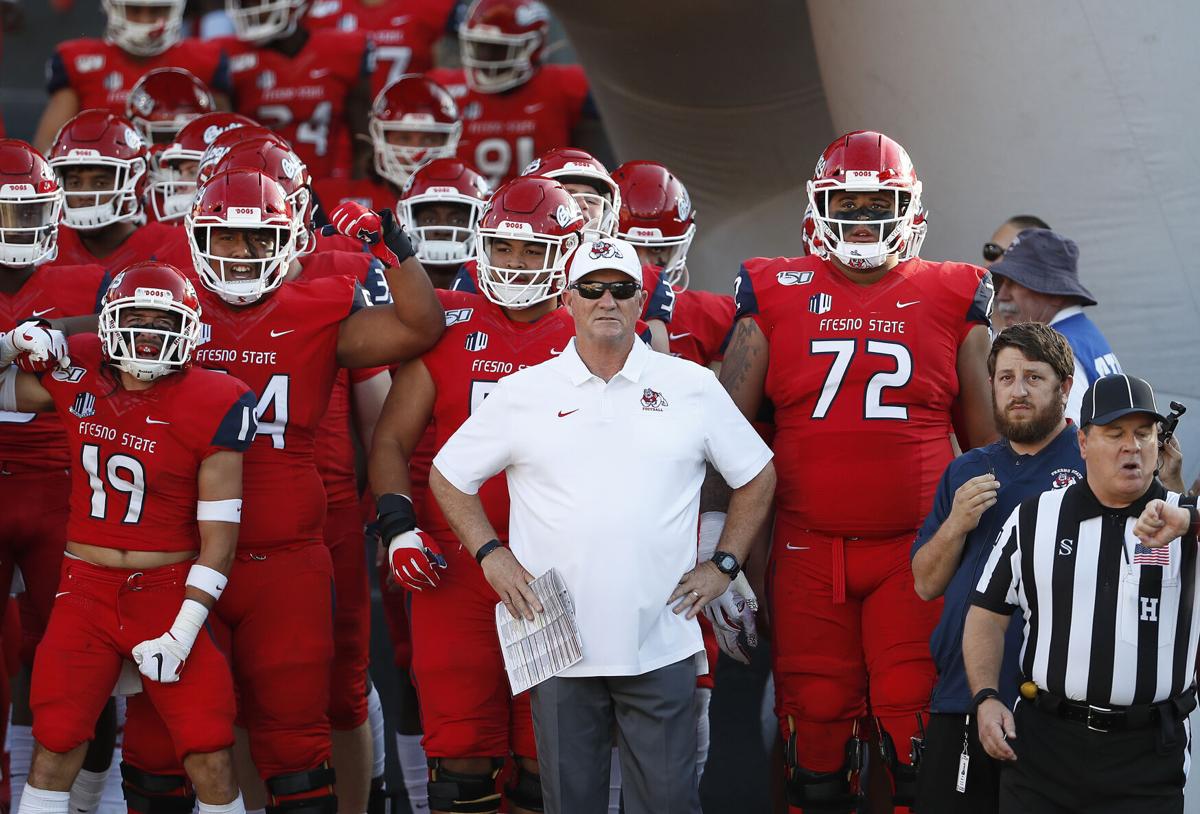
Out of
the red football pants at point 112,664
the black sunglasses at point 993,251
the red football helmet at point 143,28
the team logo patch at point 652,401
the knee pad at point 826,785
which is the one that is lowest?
the knee pad at point 826,785

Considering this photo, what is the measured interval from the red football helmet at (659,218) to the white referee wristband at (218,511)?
1.49 m

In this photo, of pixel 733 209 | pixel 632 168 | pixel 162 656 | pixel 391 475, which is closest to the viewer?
pixel 162 656

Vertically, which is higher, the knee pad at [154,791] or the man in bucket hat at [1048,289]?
the man in bucket hat at [1048,289]

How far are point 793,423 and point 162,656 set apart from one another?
1612 millimetres

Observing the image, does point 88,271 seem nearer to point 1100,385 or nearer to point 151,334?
point 151,334

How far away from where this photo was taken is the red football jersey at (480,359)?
4.02m

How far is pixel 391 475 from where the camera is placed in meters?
4.00

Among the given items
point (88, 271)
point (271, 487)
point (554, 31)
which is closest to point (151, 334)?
point (271, 487)

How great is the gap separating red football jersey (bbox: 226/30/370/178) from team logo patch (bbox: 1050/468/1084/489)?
4.34m

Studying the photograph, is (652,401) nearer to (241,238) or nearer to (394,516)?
(394,516)

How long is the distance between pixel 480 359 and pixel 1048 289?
1.58 metres

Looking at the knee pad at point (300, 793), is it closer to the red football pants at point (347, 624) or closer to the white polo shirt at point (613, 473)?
the red football pants at point (347, 624)

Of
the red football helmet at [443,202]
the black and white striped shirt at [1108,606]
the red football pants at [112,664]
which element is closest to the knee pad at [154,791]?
the red football pants at [112,664]

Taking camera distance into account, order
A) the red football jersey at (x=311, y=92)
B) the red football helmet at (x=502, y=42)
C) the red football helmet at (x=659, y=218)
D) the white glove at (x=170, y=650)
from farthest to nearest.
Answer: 1. the red football jersey at (x=311, y=92)
2. the red football helmet at (x=502, y=42)
3. the red football helmet at (x=659, y=218)
4. the white glove at (x=170, y=650)
